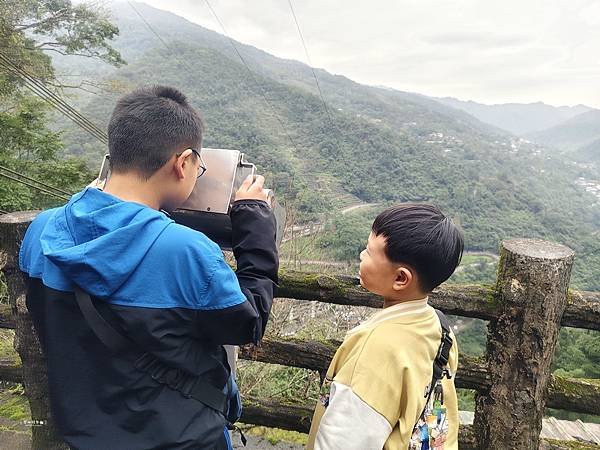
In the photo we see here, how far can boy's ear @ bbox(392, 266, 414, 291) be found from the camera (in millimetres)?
1288

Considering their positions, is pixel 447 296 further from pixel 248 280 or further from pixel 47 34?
pixel 47 34

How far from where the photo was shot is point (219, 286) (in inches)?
41.2

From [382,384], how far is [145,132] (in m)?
0.97

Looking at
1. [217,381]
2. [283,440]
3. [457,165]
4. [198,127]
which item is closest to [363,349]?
[217,381]

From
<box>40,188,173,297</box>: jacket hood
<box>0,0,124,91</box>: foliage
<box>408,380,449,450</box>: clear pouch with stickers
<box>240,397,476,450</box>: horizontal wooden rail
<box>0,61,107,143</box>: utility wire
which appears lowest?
<box>240,397,476,450</box>: horizontal wooden rail

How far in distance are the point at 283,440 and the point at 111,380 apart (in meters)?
2.04

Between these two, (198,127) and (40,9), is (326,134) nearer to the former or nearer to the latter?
(40,9)

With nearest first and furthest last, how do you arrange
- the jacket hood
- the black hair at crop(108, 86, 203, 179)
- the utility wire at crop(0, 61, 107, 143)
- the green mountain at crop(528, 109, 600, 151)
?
1. the jacket hood
2. the black hair at crop(108, 86, 203, 179)
3. the utility wire at crop(0, 61, 107, 143)
4. the green mountain at crop(528, 109, 600, 151)

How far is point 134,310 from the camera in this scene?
102cm

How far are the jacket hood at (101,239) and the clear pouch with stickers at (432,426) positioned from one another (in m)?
1.00

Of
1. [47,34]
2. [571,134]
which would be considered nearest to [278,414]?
[47,34]

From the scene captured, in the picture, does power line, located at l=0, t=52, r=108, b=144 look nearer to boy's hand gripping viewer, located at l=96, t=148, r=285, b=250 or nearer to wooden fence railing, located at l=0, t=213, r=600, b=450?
wooden fence railing, located at l=0, t=213, r=600, b=450

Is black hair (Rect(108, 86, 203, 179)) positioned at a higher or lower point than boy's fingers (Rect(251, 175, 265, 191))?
higher

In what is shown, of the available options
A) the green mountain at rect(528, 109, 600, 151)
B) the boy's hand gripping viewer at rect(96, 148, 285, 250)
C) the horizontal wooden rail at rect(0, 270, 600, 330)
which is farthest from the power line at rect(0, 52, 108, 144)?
the green mountain at rect(528, 109, 600, 151)
